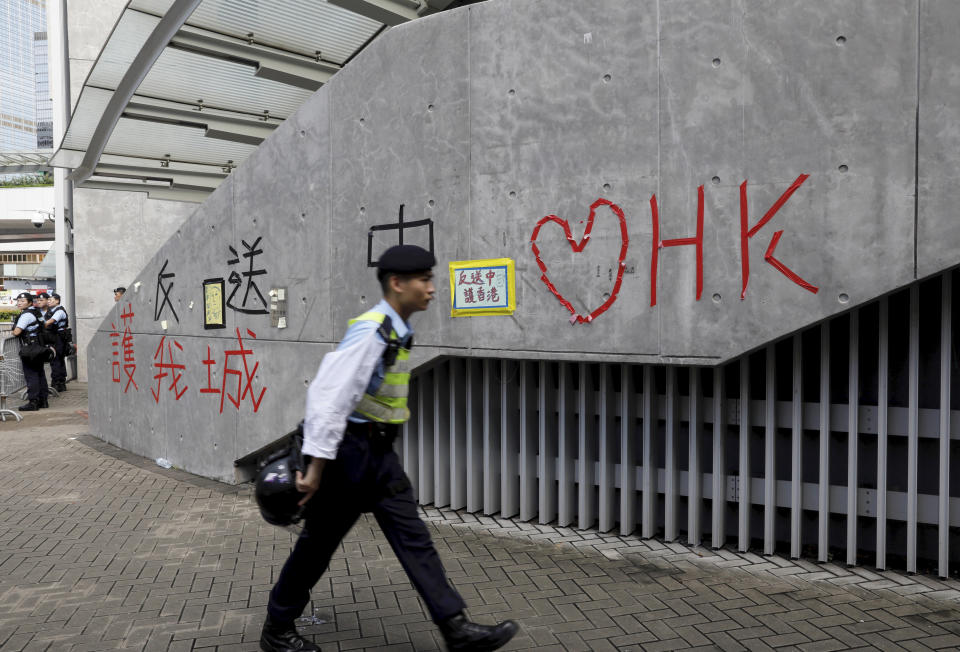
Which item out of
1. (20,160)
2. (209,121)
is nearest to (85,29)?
(209,121)

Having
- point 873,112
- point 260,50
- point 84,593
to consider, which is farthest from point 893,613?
point 260,50

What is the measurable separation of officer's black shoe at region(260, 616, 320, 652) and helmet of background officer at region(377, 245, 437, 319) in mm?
1503

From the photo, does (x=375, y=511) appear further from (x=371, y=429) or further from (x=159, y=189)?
(x=159, y=189)

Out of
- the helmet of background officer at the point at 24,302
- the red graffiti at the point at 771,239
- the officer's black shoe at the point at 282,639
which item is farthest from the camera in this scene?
the helmet of background officer at the point at 24,302

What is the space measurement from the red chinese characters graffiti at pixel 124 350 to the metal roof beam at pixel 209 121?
2.27 metres

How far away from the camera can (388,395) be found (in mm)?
3297

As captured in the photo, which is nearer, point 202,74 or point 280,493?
point 280,493

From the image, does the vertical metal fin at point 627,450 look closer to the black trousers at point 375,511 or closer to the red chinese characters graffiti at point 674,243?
the red chinese characters graffiti at point 674,243

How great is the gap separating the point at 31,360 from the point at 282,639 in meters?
10.8

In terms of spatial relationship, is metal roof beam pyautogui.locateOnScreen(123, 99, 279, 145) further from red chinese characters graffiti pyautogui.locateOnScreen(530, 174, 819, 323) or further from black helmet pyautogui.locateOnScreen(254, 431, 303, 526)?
black helmet pyautogui.locateOnScreen(254, 431, 303, 526)

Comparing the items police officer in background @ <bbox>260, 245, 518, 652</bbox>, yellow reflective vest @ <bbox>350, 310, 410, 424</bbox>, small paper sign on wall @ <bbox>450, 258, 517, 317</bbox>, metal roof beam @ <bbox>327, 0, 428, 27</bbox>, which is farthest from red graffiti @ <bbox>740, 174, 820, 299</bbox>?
metal roof beam @ <bbox>327, 0, 428, 27</bbox>

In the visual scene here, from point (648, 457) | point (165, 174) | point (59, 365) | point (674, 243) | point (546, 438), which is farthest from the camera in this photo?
point (59, 365)

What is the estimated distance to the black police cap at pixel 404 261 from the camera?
3.31 m

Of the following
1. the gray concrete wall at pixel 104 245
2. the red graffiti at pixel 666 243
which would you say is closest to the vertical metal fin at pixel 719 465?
the red graffiti at pixel 666 243
